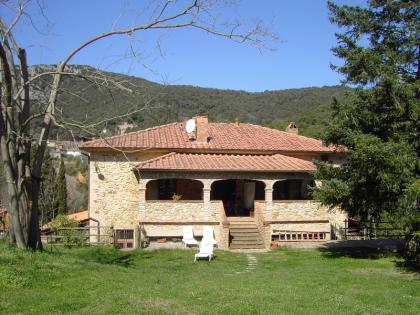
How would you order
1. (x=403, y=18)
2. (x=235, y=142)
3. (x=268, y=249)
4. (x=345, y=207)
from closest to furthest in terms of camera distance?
1. (x=403, y=18)
2. (x=345, y=207)
3. (x=268, y=249)
4. (x=235, y=142)

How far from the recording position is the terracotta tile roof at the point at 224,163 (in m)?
20.9

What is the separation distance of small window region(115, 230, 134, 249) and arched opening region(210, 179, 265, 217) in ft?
16.7

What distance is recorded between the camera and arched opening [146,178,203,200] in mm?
23281

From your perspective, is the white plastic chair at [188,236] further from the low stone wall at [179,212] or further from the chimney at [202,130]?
the chimney at [202,130]

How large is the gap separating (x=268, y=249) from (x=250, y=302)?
11.4m

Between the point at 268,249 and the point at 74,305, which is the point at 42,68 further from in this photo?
the point at 268,249

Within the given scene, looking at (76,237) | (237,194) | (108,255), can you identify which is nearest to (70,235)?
(76,237)

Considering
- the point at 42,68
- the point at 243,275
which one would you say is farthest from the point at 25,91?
the point at 243,275

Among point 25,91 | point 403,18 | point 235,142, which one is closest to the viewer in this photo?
point 25,91

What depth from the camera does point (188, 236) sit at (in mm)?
20016

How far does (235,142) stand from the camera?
2473 cm

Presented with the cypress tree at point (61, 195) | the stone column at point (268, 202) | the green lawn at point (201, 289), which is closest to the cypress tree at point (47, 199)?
the cypress tree at point (61, 195)

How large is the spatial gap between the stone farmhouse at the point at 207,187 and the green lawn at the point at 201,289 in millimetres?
5972

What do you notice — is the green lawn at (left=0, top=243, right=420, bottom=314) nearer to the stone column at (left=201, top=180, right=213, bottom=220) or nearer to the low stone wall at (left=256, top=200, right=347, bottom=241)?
the stone column at (left=201, top=180, right=213, bottom=220)
